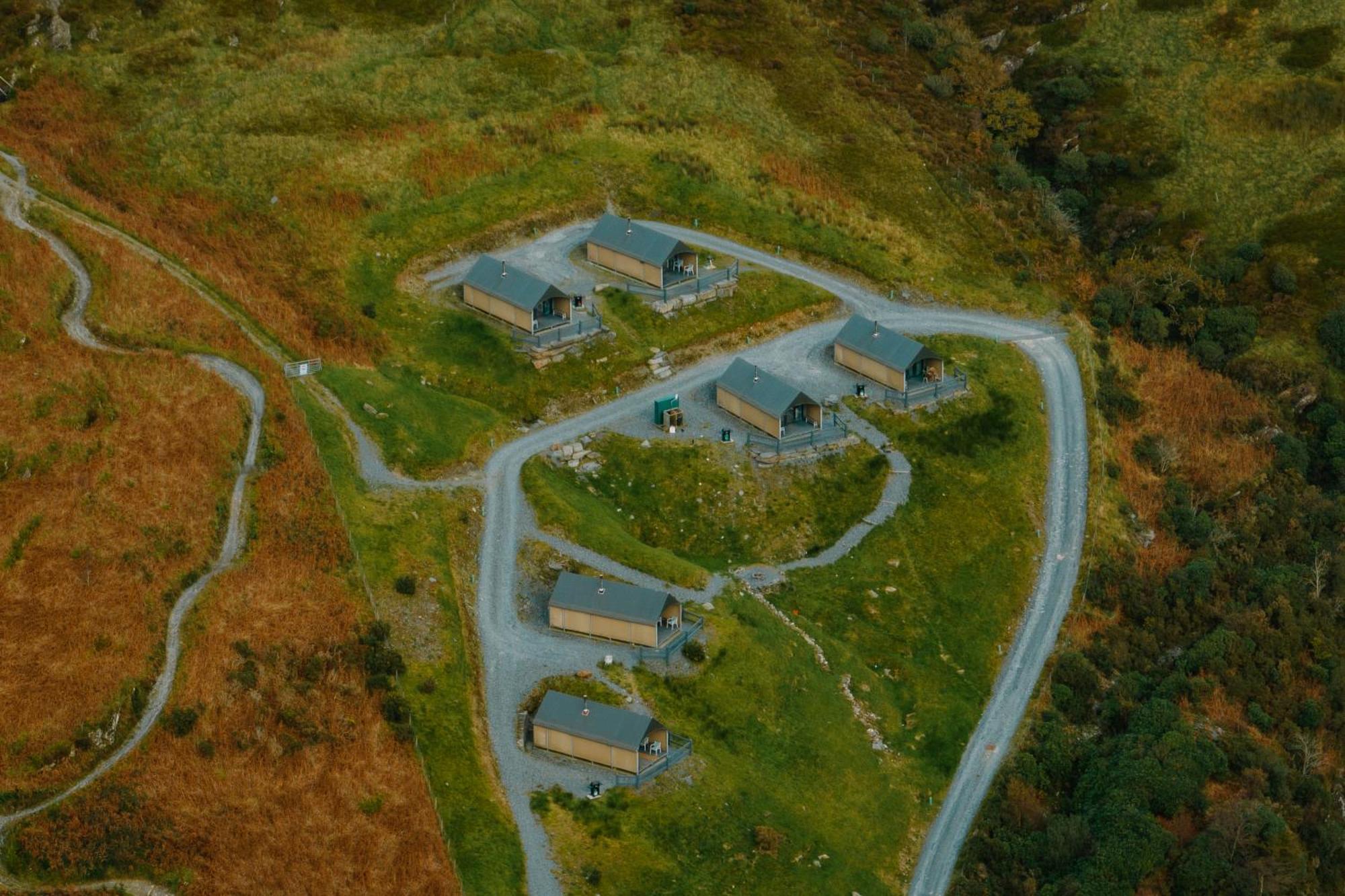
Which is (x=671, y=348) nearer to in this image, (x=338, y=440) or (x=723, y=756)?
(x=338, y=440)

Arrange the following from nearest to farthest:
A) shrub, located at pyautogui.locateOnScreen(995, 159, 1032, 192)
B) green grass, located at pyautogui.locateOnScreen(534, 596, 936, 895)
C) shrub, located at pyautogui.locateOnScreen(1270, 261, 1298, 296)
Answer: green grass, located at pyautogui.locateOnScreen(534, 596, 936, 895) < shrub, located at pyautogui.locateOnScreen(1270, 261, 1298, 296) < shrub, located at pyautogui.locateOnScreen(995, 159, 1032, 192)

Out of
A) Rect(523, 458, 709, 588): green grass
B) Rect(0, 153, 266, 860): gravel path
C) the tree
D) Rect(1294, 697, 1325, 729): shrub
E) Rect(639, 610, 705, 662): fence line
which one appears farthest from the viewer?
the tree

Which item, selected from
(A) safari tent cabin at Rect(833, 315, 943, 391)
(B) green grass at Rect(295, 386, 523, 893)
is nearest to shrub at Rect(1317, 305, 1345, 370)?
(A) safari tent cabin at Rect(833, 315, 943, 391)

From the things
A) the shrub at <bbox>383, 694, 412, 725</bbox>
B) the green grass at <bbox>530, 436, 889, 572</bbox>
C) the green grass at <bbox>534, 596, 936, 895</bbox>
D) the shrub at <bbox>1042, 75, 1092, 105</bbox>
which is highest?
the shrub at <bbox>1042, 75, 1092, 105</bbox>

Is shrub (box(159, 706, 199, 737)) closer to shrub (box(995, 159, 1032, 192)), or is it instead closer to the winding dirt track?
the winding dirt track

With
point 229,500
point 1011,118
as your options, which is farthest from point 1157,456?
point 229,500

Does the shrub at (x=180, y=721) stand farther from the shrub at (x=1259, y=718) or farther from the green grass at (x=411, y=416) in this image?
the shrub at (x=1259, y=718)
